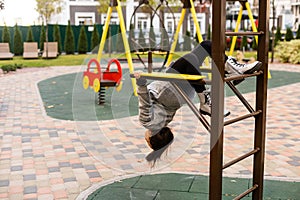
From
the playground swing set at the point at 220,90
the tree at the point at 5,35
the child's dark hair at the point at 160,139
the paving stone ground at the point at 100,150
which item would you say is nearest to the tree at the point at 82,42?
the tree at the point at 5,35

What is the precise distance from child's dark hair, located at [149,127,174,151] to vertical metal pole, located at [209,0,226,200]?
2.38 feet

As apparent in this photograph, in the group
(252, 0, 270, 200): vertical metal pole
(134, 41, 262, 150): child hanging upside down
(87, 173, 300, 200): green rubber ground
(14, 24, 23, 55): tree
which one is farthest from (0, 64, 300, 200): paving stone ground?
(14, 24, 23, 55): tree

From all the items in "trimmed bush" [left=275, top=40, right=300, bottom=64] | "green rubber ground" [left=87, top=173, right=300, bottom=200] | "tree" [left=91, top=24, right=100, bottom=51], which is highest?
"tree" [left=91, top=24, right=100, bottom=51]

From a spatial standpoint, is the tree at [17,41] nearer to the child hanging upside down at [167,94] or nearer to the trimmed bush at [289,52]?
→ the trimmed bush at [289,52]

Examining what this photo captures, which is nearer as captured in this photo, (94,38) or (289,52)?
(289,52)

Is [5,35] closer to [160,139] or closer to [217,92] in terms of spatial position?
[160,139]

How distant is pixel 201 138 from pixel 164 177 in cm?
143

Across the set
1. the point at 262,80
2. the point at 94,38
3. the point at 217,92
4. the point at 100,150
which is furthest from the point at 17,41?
the point at 217,92

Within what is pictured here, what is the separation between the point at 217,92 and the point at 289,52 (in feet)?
40.7

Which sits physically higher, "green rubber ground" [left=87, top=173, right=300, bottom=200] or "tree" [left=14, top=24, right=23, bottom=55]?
"tree" [left=14, top=24, right=23, bottom=55]

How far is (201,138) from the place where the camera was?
15.6ft

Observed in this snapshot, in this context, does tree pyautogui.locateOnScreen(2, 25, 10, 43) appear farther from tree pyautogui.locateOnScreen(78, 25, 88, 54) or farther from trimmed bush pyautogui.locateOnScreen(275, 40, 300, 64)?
trimmed bush pyautogui.locateOnScreen(275, 40, 300, 64)

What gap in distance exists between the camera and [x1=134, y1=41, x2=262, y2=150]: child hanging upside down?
2.54 meters

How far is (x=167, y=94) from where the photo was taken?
2.76 meters
